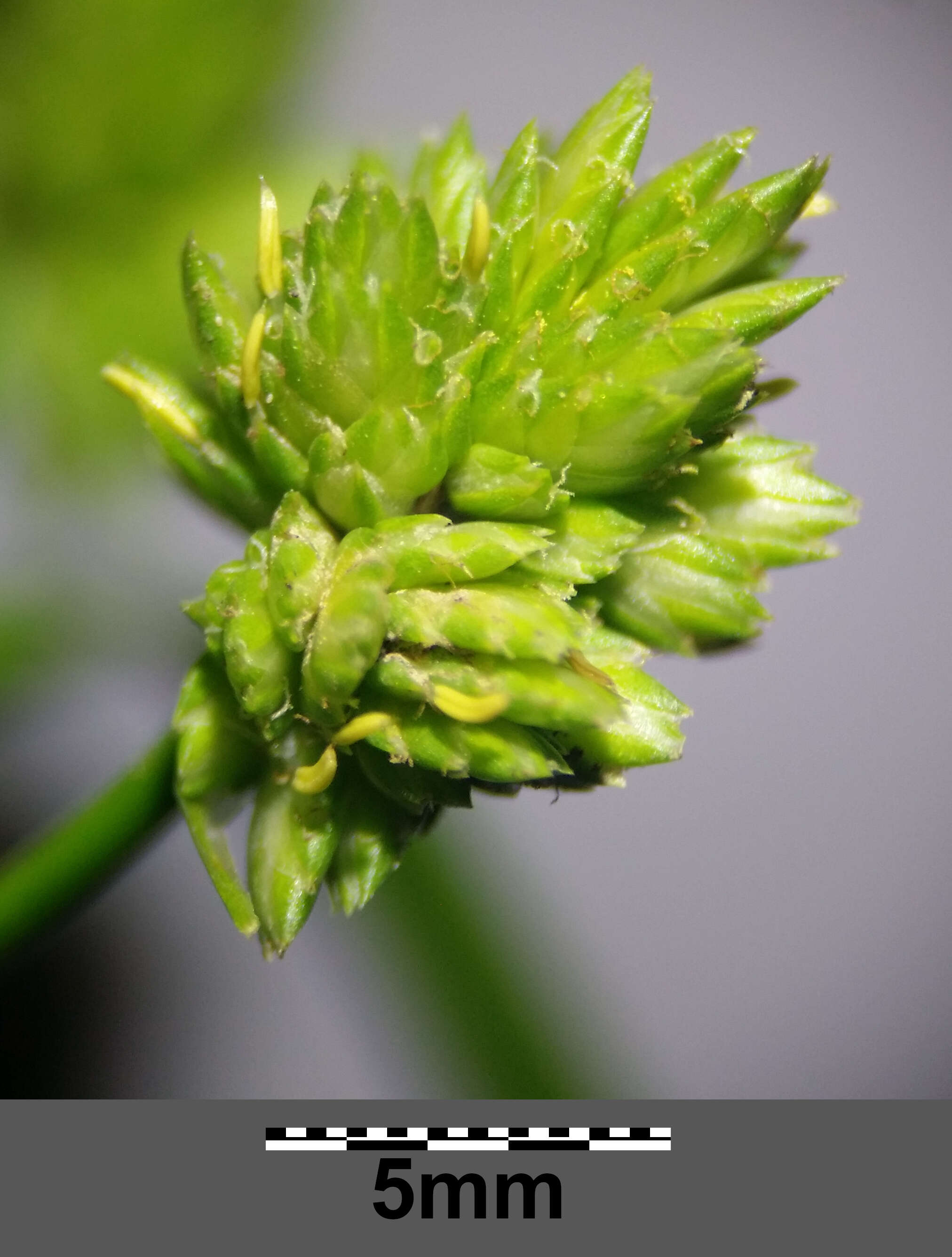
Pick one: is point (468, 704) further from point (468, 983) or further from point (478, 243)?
point (468, 983)

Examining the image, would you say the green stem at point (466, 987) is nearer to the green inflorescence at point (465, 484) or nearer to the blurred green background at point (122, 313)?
the blurred green background at point (122, 313)

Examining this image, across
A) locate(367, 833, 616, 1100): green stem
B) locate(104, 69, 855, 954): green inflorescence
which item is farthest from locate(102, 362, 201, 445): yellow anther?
locate(367, 833, 616, 1100): green stem

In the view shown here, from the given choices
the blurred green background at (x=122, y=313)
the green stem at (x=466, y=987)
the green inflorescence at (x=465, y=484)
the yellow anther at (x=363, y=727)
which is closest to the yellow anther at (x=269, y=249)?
the green inflorescence at (x=465, y=484)

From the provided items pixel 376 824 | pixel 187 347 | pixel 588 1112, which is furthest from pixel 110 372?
pixel 588 1112

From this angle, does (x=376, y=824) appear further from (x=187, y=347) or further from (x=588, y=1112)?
(x=187, y=347)

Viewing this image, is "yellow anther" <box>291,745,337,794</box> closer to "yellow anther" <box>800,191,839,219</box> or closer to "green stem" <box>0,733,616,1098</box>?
"yellow anther" <box>800,191,839,219</box>

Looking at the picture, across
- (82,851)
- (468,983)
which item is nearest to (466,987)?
(468,983)

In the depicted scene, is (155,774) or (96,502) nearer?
(155,774)
